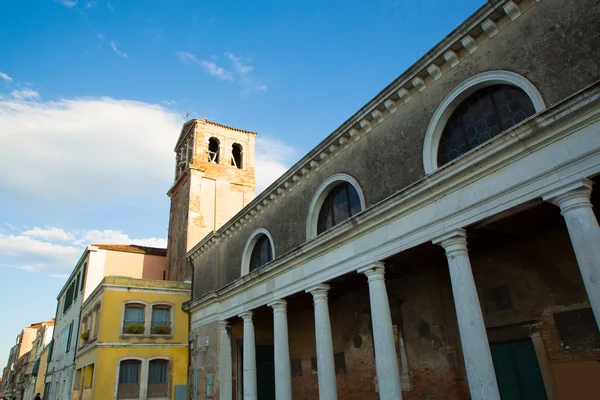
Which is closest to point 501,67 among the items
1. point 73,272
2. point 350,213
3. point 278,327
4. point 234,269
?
point 350,213

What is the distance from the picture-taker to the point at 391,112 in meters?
10.1

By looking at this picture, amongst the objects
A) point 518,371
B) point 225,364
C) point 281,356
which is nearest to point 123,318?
point 225,364

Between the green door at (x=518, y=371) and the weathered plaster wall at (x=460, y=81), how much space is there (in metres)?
4.48

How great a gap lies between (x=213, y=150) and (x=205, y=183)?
3365mm

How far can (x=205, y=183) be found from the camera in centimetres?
2503

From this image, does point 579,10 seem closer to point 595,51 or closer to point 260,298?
point 595,51

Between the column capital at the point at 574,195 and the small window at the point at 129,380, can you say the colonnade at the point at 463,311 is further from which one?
the small window at the point at 129,380

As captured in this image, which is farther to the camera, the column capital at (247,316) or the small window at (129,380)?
the small window at (129,380)

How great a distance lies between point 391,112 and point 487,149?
3.11 m

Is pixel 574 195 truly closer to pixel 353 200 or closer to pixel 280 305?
pixel 353 200

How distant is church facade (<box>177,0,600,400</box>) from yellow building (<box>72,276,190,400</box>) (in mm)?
A: 6522

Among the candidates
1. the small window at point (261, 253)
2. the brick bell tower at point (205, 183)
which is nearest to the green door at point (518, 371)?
the small window at point (261, 253)

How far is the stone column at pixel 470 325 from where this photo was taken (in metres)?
7.13

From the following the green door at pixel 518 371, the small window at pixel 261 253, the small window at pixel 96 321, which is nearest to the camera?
the green door at pixel 518 371
